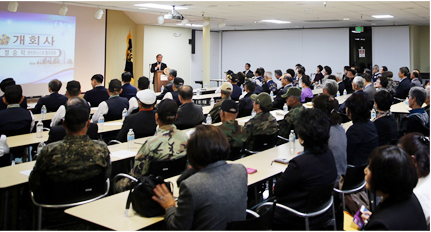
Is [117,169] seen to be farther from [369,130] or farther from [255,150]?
[369,130]

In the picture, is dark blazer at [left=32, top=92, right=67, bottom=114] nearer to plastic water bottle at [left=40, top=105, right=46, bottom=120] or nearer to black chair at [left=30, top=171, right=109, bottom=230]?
plastic water bottle at [left=40, top=105, right=46, bottom=120]

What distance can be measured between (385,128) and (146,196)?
3.44 meters

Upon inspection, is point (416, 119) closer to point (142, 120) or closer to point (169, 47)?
point (142, 120)

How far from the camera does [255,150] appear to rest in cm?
475

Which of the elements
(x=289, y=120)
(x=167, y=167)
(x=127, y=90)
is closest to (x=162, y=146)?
(x=167, y=167)

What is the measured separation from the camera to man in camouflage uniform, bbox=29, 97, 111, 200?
2.87m

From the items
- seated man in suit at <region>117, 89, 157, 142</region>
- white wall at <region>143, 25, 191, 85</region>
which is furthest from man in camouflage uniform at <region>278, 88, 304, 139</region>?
white wall at <region>143, 25, 191, 85</region>

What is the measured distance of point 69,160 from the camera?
2.90 meters

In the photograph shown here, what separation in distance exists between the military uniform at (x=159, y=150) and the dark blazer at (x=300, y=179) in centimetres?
96

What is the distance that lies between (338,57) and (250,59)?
4128mm

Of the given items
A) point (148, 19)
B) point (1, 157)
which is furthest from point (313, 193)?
point (148, 19)

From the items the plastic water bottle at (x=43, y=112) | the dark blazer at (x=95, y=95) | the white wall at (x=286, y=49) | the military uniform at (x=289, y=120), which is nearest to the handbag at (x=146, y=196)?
the military uniform at (x=289, y=120)

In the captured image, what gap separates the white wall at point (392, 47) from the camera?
16.1 m

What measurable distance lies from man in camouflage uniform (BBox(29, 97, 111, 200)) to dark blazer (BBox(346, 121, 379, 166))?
2340mm
